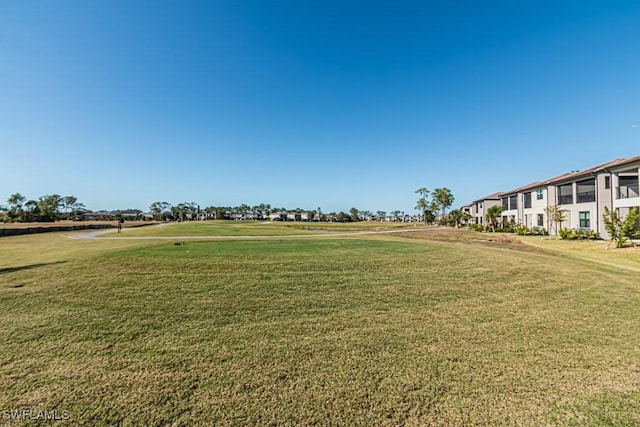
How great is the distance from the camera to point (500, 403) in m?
3.10

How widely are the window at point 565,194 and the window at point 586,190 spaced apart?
3.33 ft

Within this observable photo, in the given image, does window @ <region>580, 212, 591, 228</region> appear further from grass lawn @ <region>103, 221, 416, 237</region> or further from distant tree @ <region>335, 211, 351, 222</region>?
distant tree @ <region>335, 211, 351, 222</region>

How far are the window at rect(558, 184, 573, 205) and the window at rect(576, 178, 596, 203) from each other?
1015mm

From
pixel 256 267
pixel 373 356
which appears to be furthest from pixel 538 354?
pixel 256 267

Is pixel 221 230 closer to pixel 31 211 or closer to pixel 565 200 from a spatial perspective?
pixel 565 200

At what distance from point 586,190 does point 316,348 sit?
110 feet

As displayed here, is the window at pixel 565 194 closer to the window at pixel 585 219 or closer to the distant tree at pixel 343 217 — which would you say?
the window at pixel 585 219

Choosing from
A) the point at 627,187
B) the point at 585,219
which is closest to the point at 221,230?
the point at 585,219

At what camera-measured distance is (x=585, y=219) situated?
1005 inches

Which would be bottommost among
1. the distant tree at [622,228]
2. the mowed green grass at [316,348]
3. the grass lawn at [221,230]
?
the mowed green grass at [316,348]

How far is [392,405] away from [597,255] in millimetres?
19831

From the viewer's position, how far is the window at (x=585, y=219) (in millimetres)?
25039

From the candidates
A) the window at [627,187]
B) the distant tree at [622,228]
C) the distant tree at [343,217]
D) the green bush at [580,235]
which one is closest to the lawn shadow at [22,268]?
the distant tree at [622,228]

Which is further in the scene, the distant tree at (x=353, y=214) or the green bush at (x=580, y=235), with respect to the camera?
the distant tree at (x=353, y=214)
